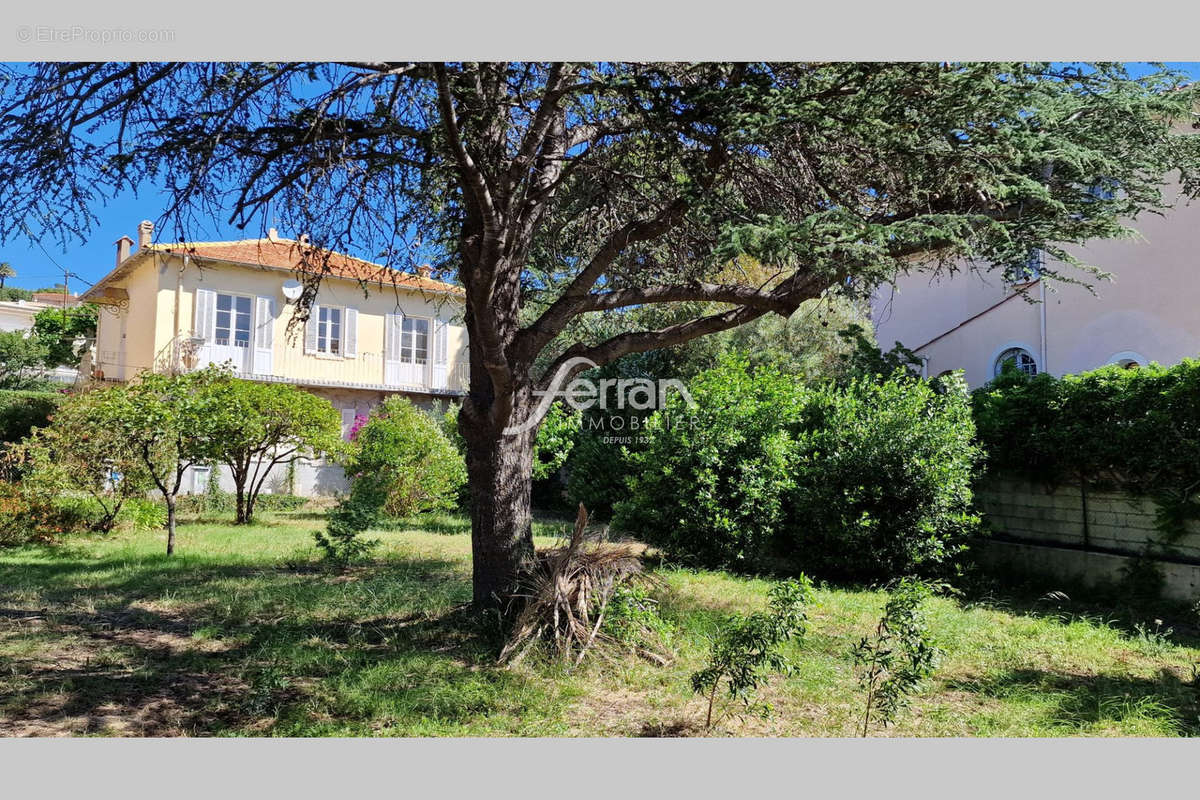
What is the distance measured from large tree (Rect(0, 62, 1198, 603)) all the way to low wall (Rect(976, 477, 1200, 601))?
13.1 feet

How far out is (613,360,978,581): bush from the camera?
920 cm

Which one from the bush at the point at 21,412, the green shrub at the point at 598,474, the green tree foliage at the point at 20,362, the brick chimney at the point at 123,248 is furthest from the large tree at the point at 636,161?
the green tree foliage at the point at 20,362

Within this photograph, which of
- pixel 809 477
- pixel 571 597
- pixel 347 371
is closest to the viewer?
pixel 571 597

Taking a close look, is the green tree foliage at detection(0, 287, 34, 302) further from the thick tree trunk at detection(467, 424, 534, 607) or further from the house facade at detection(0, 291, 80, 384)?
the thick tree trunk at detection(467, 424, 534, 607)

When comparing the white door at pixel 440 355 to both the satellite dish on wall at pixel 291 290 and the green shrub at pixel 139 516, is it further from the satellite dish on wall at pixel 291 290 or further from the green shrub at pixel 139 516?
the green shrub at pixel 139 516

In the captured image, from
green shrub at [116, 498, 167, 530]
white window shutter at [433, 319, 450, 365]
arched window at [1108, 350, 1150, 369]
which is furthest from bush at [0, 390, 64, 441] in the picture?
arched window at [1108, 350, 1150, 369]

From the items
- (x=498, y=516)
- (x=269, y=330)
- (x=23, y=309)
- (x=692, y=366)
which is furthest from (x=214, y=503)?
(x=23, y=309)

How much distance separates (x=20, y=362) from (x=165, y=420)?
17.1 meters

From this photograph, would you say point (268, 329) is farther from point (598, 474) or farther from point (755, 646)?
point (755, 646)

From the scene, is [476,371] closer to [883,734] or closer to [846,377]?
[883,734]

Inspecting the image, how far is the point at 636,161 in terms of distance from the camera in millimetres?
7727

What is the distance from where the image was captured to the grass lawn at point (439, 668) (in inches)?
189

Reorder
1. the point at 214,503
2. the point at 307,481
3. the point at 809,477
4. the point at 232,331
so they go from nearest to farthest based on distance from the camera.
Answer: the point at 809,477, the point at 214,503, the point at 232,331, the point at 307,481
